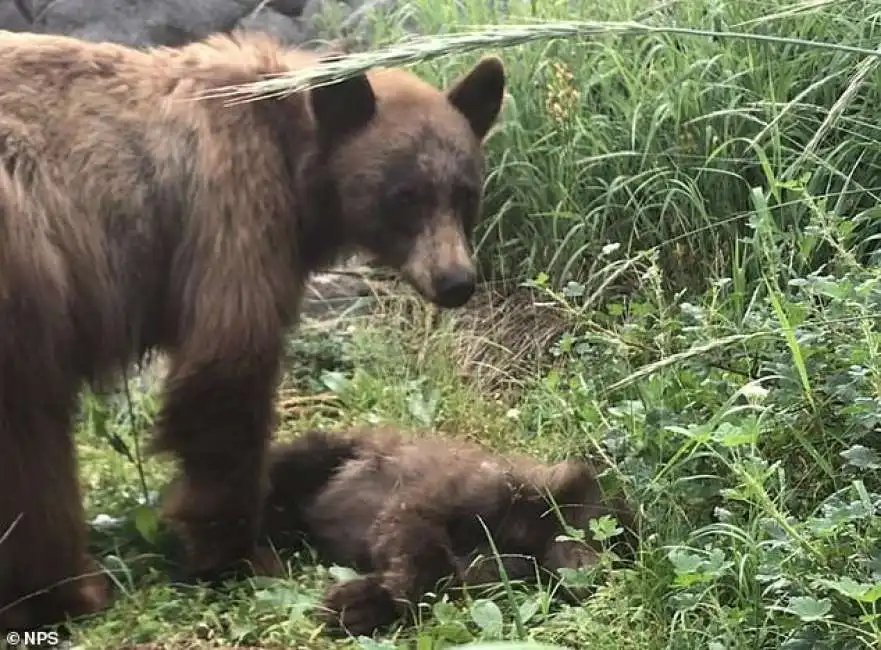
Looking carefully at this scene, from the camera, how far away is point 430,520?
364 centimetres

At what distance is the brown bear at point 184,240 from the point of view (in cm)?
355

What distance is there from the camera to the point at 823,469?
3.27m

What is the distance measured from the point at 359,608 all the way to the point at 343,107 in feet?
4.91

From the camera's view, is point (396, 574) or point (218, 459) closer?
point (396, 574)

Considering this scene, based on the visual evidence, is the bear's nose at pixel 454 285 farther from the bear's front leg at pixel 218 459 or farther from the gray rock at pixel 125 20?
the gray rock at pixel 125 20

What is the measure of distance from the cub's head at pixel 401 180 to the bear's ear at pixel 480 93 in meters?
0.17

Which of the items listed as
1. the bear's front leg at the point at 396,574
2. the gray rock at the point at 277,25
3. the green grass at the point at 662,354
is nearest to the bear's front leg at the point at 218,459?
the green grass at the point at 662,354

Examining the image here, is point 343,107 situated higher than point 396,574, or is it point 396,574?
point 343,107

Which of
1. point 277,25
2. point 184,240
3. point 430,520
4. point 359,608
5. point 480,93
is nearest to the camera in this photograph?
point 359,608

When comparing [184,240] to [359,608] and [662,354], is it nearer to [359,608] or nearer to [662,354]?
[359,608]

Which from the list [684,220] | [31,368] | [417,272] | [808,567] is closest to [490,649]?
[808,567]

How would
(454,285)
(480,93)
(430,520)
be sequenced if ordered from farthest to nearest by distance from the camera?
(480,93)
(454,285)
(430,520)

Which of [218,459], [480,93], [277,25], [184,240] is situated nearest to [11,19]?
[277,25]

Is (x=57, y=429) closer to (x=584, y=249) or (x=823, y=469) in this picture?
(x=823, y=469)
